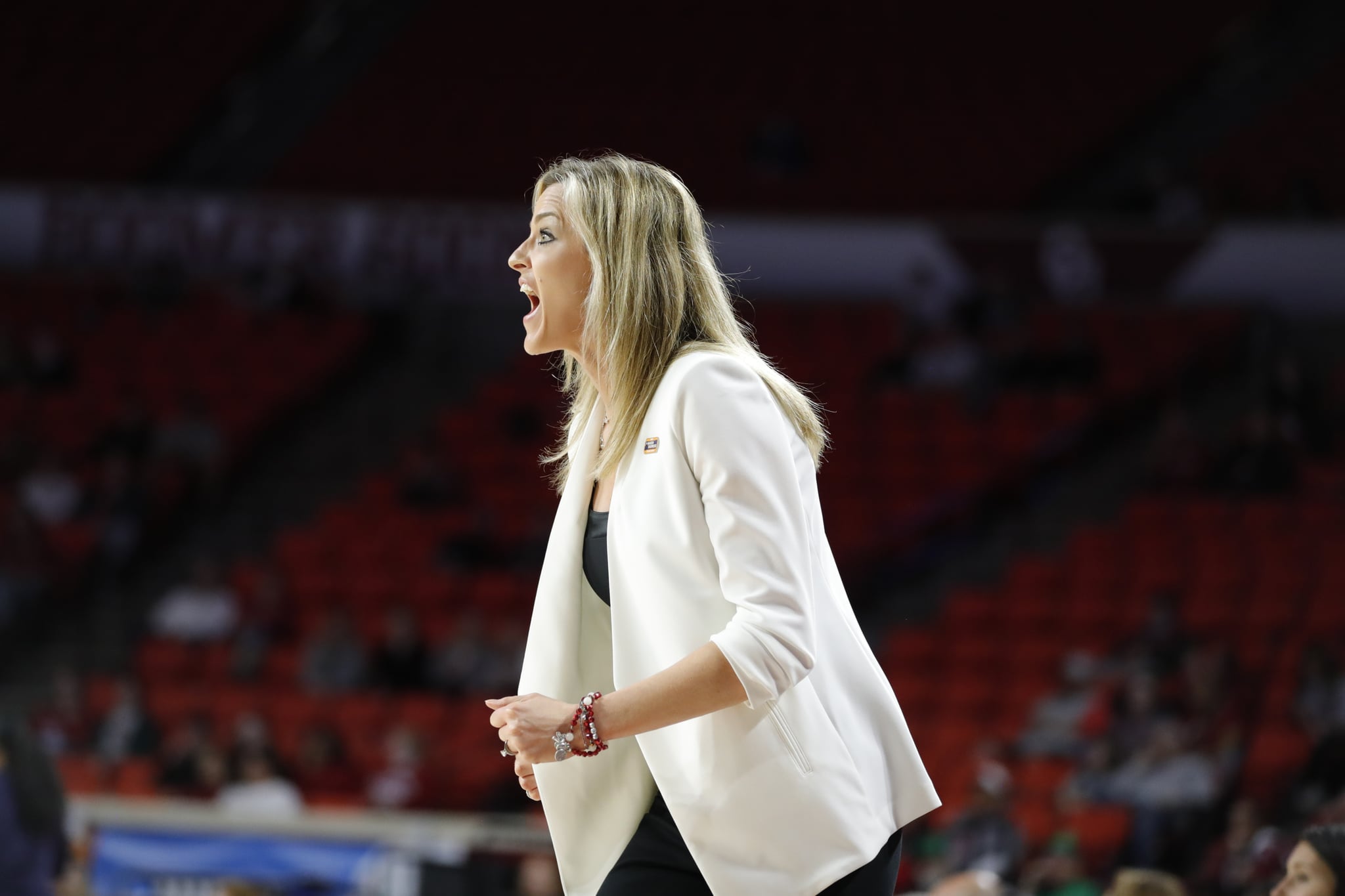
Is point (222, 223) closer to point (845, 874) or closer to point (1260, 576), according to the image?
point (1260, 576)

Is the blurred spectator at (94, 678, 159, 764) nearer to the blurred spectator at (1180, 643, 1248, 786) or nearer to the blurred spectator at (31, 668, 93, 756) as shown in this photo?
the blurred spectator at (31, 668, 93, 756)

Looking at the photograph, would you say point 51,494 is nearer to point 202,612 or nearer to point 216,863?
point 202,612

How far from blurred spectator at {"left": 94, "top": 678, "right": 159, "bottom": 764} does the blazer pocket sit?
30.9 feet

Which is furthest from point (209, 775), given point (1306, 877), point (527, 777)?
point (527, 777)

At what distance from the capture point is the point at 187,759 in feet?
32.3

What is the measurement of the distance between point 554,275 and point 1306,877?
6.19 feet

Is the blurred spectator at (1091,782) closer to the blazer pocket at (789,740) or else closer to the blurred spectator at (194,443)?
the blazer pocket at (789,740)

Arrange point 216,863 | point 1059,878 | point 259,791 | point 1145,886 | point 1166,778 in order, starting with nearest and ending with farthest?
point 1145,886 < point 216,863 < point 1059,878 < point 1166,778 < point 259,791

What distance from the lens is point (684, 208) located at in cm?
218

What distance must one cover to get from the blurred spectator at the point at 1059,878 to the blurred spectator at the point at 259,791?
3.89 meters

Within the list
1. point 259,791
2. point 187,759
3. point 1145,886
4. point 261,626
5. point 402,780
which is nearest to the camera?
point 1145,886

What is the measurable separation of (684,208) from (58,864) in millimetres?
2934

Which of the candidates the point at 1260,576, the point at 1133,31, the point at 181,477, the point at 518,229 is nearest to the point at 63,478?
the point at 181,477

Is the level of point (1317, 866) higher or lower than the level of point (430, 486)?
lower
